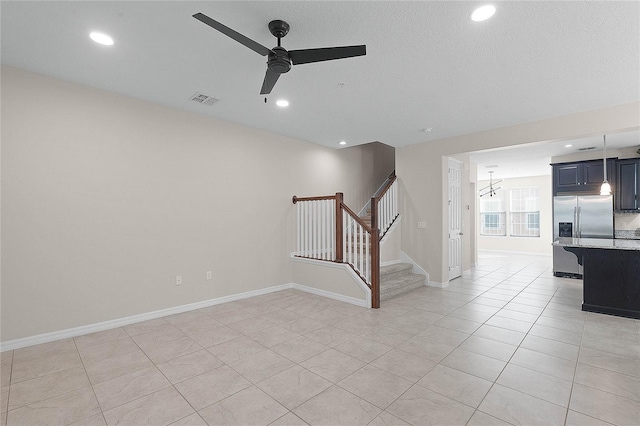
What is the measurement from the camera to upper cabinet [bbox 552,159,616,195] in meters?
6.39

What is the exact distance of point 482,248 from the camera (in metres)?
11.8

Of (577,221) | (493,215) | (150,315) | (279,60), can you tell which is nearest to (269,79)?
(279,60)

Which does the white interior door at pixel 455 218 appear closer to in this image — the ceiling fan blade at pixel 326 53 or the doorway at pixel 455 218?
the doorway at pixel 455 218

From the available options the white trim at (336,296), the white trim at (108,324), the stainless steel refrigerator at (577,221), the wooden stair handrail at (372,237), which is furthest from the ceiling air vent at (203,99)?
the stainless steel refrigerator at (577,221)

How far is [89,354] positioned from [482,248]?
12.4 m

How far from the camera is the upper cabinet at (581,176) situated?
6.39 m

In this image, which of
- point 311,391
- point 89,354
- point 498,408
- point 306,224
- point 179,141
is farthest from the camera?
point 306,224

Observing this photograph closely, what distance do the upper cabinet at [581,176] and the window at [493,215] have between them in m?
4.27

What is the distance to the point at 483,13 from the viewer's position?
86.9 inches

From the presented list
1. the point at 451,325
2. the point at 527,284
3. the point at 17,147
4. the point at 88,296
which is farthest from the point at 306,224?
the point at 527,284

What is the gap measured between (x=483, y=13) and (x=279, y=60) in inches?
61.7

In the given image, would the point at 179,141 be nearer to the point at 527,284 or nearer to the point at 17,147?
the point at 17,147

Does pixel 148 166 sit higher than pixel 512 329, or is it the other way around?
pixel 148 166

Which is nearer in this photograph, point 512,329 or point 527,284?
point 512,329
